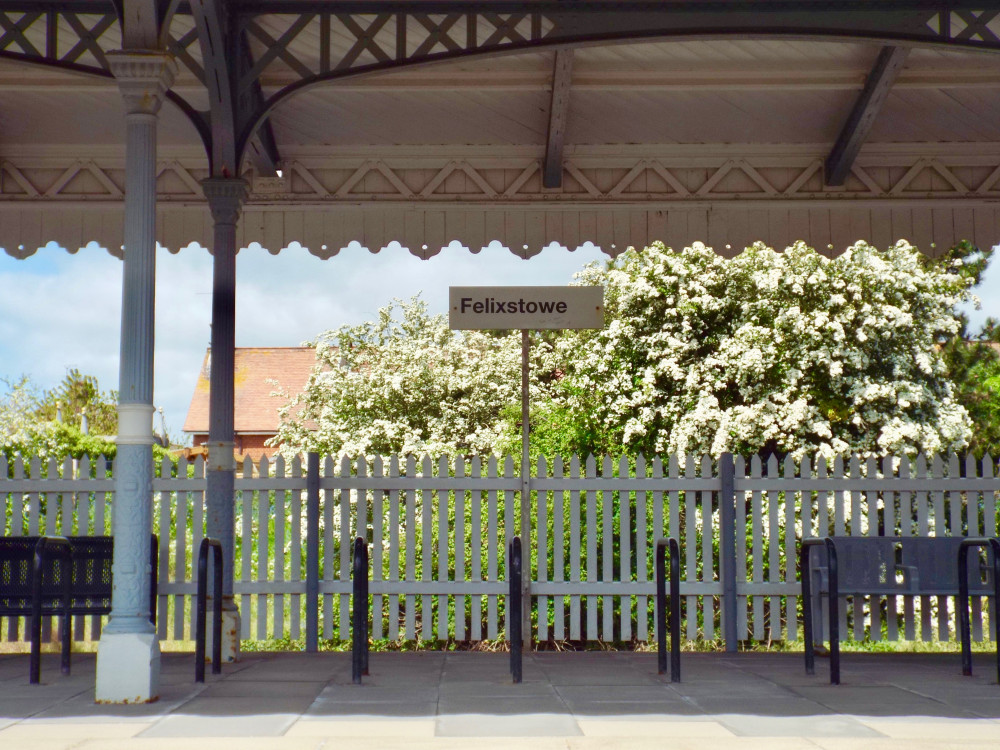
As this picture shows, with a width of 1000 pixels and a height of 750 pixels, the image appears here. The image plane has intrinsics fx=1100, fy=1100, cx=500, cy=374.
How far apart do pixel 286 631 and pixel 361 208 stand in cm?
346

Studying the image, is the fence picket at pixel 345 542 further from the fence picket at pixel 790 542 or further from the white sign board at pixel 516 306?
the fence picket at pixel 790 542

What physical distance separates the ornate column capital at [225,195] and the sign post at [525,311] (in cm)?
168

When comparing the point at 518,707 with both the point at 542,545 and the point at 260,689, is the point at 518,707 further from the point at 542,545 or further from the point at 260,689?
the point at 542,545

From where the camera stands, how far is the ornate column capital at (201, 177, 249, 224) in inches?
298

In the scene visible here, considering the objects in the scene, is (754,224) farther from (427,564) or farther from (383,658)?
(383,658)

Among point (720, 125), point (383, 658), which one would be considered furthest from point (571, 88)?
point (383, 658)

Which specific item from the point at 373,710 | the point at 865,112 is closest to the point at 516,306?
the point at 865,112

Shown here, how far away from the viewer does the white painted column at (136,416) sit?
5.53 m

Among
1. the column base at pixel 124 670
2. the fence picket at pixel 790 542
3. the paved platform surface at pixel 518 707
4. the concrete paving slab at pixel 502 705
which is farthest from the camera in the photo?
the fence picket at pixel 790 542

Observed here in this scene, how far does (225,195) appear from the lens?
760 centimetres

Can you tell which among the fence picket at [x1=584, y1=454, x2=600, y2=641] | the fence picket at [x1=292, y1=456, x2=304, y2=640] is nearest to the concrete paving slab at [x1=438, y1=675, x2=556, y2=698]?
the fence picket at [x1=584, y1=454, x2=600, y2=641]

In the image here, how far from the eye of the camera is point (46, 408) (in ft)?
111

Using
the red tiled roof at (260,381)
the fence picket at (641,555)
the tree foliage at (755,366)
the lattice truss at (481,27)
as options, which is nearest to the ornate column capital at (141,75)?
the lattice truss at (481,27)

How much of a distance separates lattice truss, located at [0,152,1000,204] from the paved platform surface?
3.75 meters
